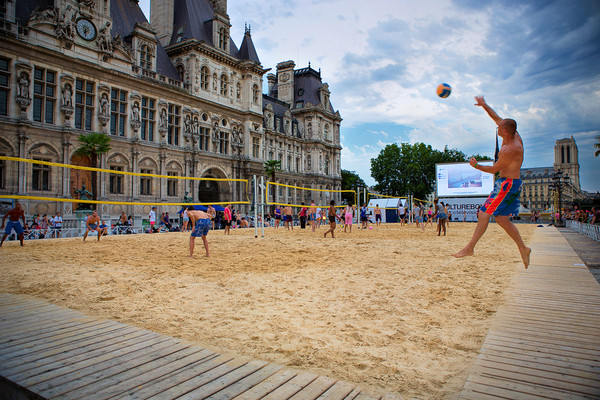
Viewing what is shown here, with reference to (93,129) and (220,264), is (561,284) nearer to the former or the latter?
(220,264)

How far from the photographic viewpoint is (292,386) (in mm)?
2830

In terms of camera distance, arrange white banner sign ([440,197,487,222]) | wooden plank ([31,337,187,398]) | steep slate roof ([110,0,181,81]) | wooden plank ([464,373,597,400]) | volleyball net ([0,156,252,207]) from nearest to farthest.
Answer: wooden plank ([464,373,597,400]), wooden plank ([31,337,187,398]), volleyball net ([0,156,252,207]), steep slate roof ([110,0,181,81]), white banner sign ([440,197,487,222])

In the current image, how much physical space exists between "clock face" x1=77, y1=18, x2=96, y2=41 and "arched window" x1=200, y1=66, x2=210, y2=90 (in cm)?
1032

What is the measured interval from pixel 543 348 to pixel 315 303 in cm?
299

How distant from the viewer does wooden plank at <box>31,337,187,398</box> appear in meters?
2.79

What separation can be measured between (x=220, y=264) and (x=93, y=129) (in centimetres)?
2252

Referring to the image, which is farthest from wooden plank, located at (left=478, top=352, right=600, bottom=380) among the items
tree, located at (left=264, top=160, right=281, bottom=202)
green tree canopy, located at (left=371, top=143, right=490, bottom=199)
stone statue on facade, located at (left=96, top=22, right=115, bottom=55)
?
green tree canopy, located at (left=371, top=143, right=490, bottom=199)

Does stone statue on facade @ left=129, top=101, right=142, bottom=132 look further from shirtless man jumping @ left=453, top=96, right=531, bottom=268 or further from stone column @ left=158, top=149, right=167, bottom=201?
shirtless man jumping @ left=453, top=96, right=531, bottom=268

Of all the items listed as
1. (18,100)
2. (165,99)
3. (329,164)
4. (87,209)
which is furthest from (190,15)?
(329,164)

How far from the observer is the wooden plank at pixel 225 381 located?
8.74 feet

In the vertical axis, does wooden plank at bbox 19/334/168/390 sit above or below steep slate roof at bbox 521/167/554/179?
below

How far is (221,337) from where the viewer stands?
4082 mm

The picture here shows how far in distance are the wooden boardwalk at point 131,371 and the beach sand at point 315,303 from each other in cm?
34

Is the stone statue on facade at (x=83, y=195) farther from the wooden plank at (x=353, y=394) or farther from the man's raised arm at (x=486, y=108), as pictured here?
the wooden plank at (x=353, y=394)
